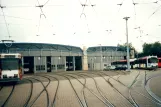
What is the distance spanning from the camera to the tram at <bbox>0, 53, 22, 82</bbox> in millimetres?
21622

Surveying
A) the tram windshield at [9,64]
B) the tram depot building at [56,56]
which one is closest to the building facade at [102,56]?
the tram depot building at [56,56]

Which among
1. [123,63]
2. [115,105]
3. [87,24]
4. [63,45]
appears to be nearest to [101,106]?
A: [115,105]

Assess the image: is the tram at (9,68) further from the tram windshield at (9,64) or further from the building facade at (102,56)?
the building facade at (102,56)

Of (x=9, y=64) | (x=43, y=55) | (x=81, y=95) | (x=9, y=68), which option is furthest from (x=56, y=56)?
(x=81, y=95)

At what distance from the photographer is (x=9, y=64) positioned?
72.4ft

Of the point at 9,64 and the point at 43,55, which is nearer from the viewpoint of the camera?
the point at 9,64

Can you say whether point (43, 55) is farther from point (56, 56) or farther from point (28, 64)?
point (28, 64)

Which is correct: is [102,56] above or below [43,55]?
below

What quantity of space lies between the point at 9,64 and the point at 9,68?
44cm

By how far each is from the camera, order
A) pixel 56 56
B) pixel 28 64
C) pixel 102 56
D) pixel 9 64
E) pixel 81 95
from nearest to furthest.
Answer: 1. pixel 81 95
2. pixel 9 64
3. pixel 28 64
4. pixel 56 56
5. pixel 102 56

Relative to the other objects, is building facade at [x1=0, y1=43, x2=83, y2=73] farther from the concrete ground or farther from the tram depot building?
the concrete ground

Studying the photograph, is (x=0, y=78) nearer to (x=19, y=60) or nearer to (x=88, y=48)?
(x=19, y=60)

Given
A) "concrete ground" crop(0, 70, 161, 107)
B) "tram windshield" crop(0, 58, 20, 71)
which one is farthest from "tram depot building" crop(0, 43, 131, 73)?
"concrete ground" crop(0, 70, 161, 107)

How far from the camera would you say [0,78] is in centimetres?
2147
